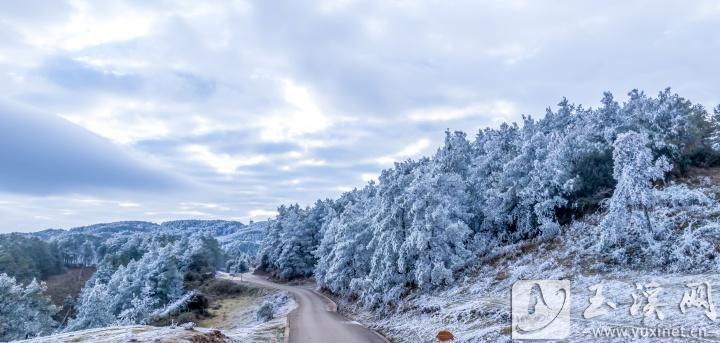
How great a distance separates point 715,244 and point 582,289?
765 cm

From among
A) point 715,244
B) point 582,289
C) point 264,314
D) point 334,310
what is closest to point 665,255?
point 715,244

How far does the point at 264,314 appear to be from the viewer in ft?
135

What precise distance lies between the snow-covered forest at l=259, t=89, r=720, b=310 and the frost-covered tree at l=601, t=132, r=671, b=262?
0.06m

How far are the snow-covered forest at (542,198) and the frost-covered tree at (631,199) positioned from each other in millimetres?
64

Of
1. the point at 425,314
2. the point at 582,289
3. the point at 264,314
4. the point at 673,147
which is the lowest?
the point at 264,314

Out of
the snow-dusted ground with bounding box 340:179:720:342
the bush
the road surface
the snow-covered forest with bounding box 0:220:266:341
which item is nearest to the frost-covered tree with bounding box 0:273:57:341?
the snow-covered forest with bounding box 0:220:266:341

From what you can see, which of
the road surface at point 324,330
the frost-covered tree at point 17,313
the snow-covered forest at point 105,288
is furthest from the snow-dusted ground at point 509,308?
the frost-covered tree at point 17,313

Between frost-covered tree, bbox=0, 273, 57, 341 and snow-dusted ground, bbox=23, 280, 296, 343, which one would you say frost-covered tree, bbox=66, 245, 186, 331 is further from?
snow-dusted ground, bbox=23, 280, 296, 343

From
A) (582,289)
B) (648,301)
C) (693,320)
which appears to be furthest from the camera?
(582,289)

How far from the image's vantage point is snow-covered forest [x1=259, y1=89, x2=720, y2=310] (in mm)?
23781

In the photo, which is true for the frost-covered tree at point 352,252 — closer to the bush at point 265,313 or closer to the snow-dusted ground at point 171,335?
the bush at point 265,313

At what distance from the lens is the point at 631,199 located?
930 inches

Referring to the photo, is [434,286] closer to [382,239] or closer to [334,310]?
[382,239]

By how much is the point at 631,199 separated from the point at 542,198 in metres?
12.9
